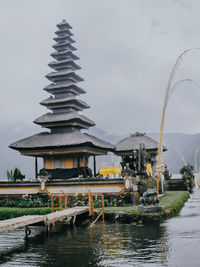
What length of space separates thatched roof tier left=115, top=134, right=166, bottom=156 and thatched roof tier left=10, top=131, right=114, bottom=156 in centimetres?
956

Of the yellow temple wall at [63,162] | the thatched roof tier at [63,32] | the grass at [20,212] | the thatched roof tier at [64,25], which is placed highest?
the thatched roof tier at [64,25]

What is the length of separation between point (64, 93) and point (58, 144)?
9.41 meters

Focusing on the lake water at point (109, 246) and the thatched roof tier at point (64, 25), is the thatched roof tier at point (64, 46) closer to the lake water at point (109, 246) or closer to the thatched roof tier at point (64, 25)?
the thatched roof tier at point (64, 25)

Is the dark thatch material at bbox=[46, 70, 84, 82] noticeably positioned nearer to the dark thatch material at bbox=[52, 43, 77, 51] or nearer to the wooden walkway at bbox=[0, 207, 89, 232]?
the dark thatch material at bbox=[52, 43, 77, 51]

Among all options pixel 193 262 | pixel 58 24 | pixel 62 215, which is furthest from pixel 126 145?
pixel 193 262

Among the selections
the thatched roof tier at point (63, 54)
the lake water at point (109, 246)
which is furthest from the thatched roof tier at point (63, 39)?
the lake water at point (109, 246)

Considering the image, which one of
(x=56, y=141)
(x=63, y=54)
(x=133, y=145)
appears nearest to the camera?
(x=56, y=141)

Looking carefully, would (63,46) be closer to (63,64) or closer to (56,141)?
(63,64)

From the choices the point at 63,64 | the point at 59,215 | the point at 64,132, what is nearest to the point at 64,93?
the point at 63,64

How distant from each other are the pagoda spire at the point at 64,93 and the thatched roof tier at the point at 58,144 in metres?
1.74

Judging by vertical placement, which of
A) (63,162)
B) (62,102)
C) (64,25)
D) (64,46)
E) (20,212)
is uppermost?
(64,25)

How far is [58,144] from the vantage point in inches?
1209

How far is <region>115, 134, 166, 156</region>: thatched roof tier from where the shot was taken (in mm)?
42156

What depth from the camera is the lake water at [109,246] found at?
970 cm
